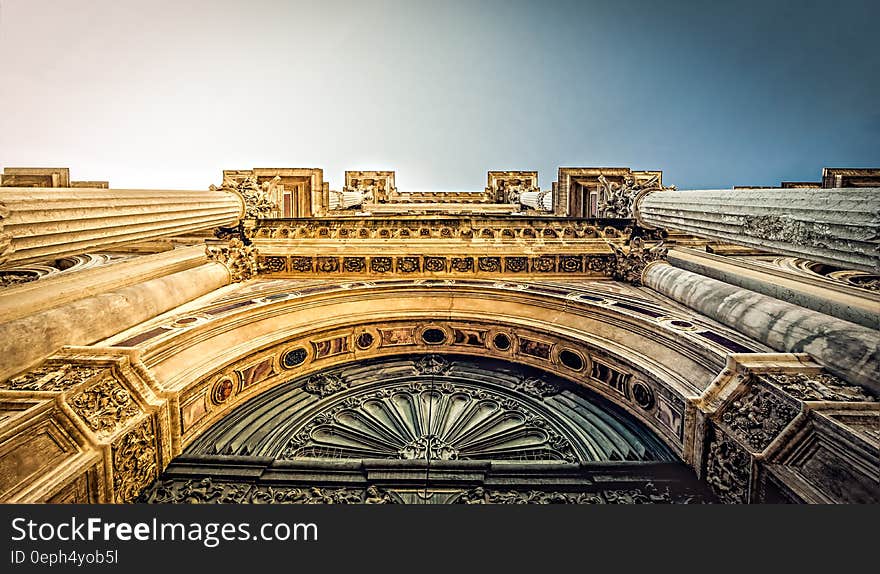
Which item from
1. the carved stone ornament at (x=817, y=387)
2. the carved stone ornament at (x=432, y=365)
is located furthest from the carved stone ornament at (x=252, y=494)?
the carved stone ornament at (x=817, y=387)

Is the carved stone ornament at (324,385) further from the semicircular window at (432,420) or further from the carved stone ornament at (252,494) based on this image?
the carved stone ornament at (252,494)

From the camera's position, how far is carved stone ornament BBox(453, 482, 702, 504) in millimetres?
5166

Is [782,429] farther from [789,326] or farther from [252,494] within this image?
[252,494]

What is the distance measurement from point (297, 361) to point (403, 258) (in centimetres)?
385

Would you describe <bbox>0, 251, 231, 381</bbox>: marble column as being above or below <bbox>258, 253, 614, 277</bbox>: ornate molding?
below

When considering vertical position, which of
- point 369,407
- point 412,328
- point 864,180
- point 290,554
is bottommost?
point 369,407

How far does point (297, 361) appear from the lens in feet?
25.5

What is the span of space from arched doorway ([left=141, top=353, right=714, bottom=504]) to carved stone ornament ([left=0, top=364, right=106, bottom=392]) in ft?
5.74

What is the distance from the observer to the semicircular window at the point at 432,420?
610 centimetres

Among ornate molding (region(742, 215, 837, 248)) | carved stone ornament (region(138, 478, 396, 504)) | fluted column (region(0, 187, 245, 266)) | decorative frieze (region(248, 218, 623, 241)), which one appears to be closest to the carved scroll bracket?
ornate molding (region(742, 215, 837, 248))

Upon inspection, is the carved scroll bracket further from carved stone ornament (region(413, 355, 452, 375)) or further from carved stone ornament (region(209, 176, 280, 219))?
carved stone ornament (region(209, 176, 280, 219))

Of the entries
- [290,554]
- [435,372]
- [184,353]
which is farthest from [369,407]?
[290,554]

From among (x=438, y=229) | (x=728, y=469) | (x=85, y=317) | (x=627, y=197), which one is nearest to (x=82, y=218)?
(x=85, y=317)

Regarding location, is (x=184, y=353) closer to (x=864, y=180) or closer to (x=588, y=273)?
(x=588, y=273)
